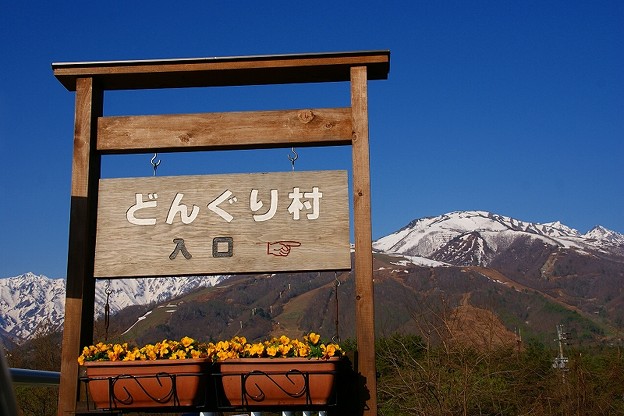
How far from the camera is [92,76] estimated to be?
3.63 metres

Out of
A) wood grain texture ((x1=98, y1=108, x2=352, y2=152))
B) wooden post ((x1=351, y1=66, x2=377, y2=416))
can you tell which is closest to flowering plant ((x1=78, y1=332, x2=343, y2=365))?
wooden post ((x1=351, y1=66, x2=377, y2=416))

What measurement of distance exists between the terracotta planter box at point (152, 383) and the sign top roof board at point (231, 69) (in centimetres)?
145

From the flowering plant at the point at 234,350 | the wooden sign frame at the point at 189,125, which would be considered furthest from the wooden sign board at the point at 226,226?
the flowering plant at the point at 234,350

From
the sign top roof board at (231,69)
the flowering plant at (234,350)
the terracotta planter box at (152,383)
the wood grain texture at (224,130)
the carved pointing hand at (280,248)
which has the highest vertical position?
the sign top roof board at (231,69)

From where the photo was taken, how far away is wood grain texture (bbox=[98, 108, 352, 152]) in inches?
137

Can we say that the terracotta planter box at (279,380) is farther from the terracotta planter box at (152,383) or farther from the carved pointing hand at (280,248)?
the carved pointing hand at (280,248)

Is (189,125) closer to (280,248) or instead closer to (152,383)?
(280,248)

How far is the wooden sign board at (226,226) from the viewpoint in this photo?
3.38 metres

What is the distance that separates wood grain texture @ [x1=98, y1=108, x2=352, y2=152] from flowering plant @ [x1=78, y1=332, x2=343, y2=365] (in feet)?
3.29

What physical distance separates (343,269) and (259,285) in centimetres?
19816

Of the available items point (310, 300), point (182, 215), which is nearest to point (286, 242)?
point (182, 215)

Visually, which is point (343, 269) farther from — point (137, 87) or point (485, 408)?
point (485, 408)

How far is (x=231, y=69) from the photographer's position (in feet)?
11.8

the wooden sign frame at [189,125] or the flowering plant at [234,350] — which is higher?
the wooden sign frame at [189,125]
